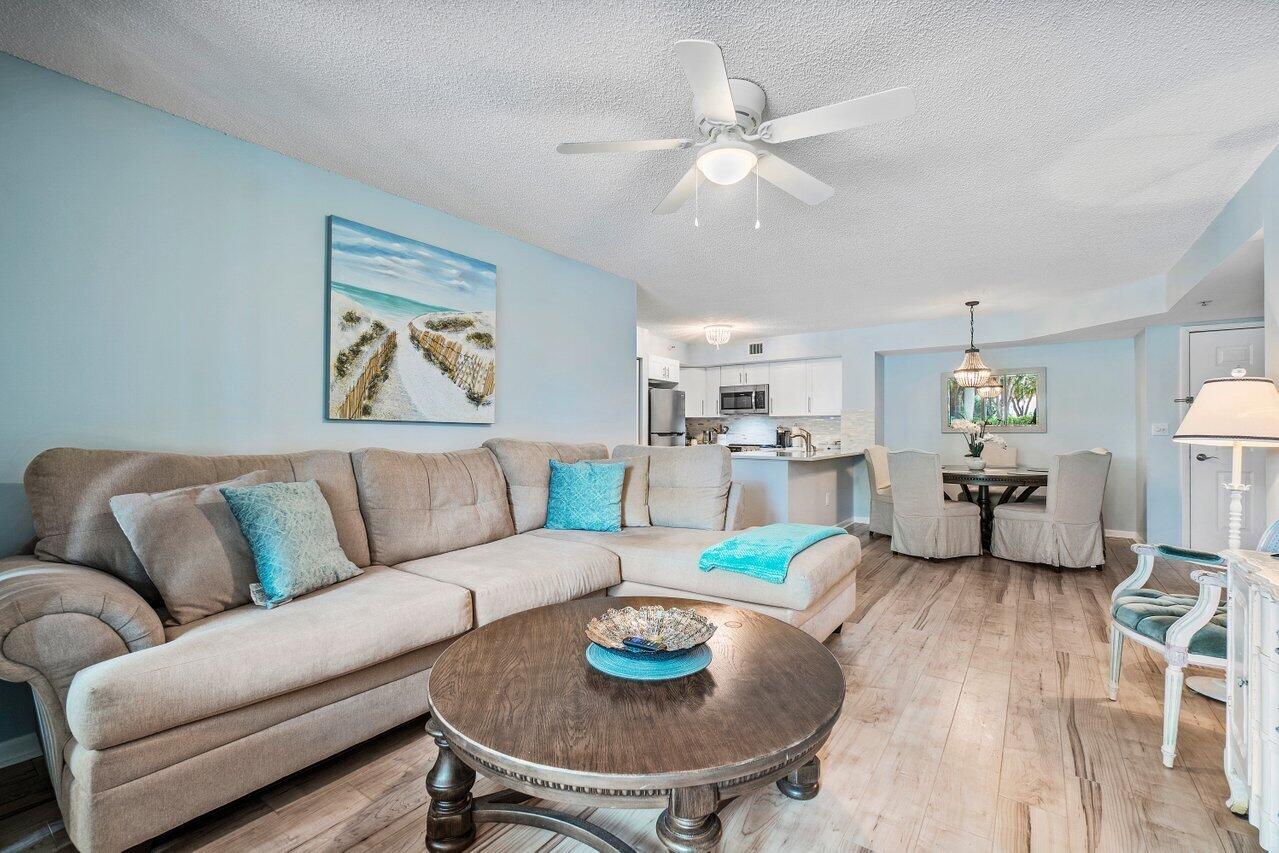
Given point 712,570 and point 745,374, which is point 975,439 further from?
point 712,570

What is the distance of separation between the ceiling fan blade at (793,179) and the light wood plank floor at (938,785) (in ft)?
6.64

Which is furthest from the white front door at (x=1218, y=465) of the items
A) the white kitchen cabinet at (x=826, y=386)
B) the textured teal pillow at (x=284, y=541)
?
the textured teal pillow at (x=284, y=541)

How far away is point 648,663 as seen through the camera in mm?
1386

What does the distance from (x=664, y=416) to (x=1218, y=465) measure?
4.87 meters

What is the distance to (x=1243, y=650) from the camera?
4.97 feet

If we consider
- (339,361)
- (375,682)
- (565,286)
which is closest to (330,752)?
(375,682)

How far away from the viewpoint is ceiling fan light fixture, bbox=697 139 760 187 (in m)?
1.97

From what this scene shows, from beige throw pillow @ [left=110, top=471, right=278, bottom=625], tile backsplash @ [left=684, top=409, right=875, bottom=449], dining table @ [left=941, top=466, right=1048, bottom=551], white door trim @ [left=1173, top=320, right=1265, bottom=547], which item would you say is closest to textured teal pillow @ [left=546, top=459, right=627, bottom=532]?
beige throw pillow @ [left=110, top=471, right=278, bottom=625]

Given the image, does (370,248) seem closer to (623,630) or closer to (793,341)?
(623,630)

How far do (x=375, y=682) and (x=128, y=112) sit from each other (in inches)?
91.7

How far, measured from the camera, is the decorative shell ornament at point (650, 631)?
4.56 ft

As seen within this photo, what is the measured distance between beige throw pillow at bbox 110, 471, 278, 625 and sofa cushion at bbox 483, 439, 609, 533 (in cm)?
139

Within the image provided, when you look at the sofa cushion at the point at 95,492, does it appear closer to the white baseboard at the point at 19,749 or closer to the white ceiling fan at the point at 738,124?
the white baseboard at the point at 19,749

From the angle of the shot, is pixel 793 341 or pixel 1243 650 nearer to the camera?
pixel 1243 650
